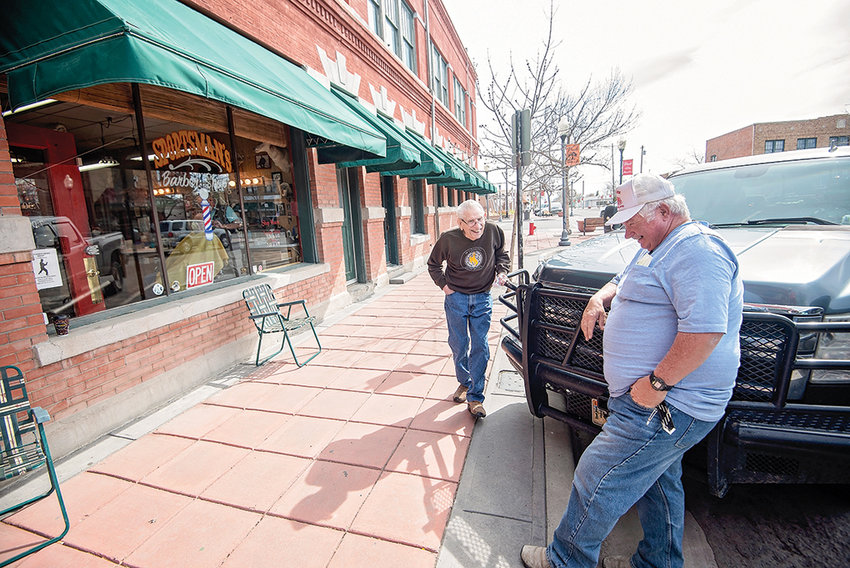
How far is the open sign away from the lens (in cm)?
466

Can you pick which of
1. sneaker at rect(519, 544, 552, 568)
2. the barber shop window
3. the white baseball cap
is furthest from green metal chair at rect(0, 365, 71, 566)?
the white baseball cap

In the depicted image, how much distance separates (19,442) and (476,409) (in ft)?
10.1

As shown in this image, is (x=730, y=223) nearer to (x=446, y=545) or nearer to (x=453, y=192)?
(x=446, y=545)

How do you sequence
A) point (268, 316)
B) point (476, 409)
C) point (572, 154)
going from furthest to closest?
point (572, 154), point (268, 316), point (476, 409)

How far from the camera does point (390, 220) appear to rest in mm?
10406

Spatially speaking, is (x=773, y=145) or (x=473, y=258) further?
(x=773, y=145)

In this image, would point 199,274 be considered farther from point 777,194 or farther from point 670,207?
point 777,194

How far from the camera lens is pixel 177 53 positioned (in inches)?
108

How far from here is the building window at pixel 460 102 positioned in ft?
58.9

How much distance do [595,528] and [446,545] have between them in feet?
2.74

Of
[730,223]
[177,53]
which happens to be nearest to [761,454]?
[730,223]

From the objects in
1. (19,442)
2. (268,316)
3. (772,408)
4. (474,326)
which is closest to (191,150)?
(268,316)

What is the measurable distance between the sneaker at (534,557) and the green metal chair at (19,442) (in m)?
2.50

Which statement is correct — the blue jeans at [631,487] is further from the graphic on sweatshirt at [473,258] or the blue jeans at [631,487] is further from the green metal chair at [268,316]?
the green metal chair at [268,316]
